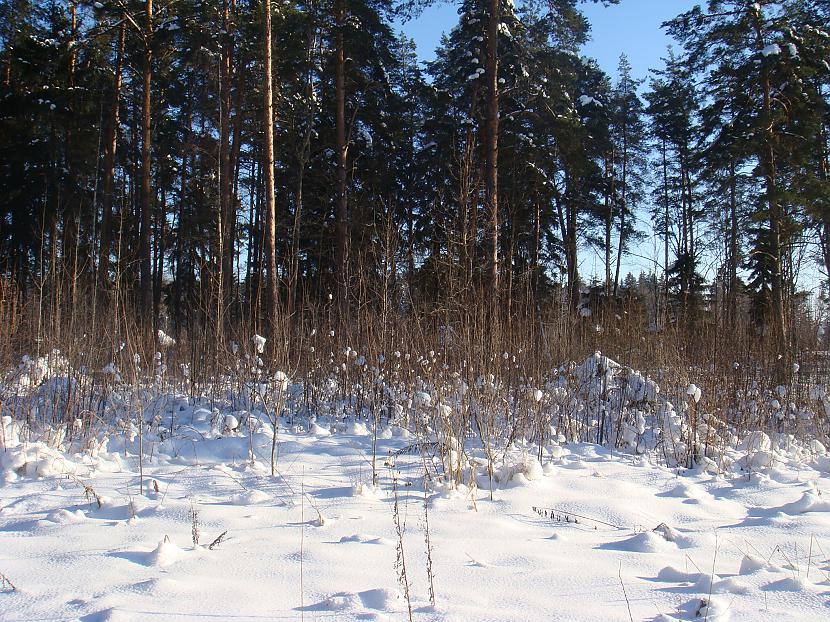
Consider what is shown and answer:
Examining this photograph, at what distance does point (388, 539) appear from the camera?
9.72 ft

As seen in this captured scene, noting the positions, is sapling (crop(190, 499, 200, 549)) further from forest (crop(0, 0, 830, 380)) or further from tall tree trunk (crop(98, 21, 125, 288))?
tall tree trunk (crop(98, 21, 125, 288))

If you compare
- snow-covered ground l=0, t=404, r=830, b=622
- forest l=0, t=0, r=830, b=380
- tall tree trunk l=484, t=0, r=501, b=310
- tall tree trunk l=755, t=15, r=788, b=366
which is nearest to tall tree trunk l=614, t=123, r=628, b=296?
forest l=0, t=0, r=830, b=380

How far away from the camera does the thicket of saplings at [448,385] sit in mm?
5176

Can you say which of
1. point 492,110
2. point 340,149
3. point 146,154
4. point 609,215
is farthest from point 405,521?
point 609,215

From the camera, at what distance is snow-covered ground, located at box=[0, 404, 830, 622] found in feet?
7.16

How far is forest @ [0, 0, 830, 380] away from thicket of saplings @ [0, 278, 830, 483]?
205 mm

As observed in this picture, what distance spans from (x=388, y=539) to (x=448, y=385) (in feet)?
7.83

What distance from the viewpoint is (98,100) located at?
51.2ft

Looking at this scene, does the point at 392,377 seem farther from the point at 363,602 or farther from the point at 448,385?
the point at 363,602

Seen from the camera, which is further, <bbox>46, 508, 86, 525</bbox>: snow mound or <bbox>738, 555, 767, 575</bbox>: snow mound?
<bbox>46, 508, 86, 525</bbox>: snow mound

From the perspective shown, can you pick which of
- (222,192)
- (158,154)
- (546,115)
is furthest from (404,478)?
(158,154)

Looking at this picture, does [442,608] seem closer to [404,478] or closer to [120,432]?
[404,478]

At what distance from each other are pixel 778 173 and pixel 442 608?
14.6m

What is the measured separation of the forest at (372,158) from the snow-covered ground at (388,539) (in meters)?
2.59
